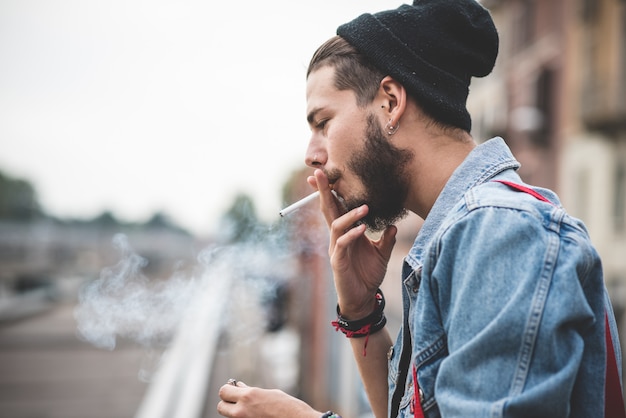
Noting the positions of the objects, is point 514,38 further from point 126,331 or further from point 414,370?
point 414,370

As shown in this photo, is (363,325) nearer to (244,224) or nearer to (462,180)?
(462,180)

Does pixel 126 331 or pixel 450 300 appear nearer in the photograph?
pixel 450 300

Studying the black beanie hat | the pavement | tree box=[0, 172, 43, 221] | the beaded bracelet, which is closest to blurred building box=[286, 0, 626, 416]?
the pavement

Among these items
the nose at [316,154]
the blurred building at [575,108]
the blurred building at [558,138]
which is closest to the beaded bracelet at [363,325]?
the nose at [316,154]

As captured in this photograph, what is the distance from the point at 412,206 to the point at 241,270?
2.41m

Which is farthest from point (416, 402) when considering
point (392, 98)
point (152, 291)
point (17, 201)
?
point (17, 201)

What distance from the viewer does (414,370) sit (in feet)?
4.37

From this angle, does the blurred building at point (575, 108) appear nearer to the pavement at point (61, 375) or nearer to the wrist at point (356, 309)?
the wrist at point (356, 309)

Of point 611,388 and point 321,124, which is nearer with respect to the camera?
point 611,388

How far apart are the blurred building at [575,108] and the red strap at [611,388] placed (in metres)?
9.75

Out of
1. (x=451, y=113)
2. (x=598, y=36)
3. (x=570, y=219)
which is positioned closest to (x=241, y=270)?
(x=451, y=113)

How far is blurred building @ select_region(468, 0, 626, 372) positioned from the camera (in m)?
11.7

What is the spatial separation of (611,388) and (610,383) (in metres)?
0.01

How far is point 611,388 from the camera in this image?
4.20ft
